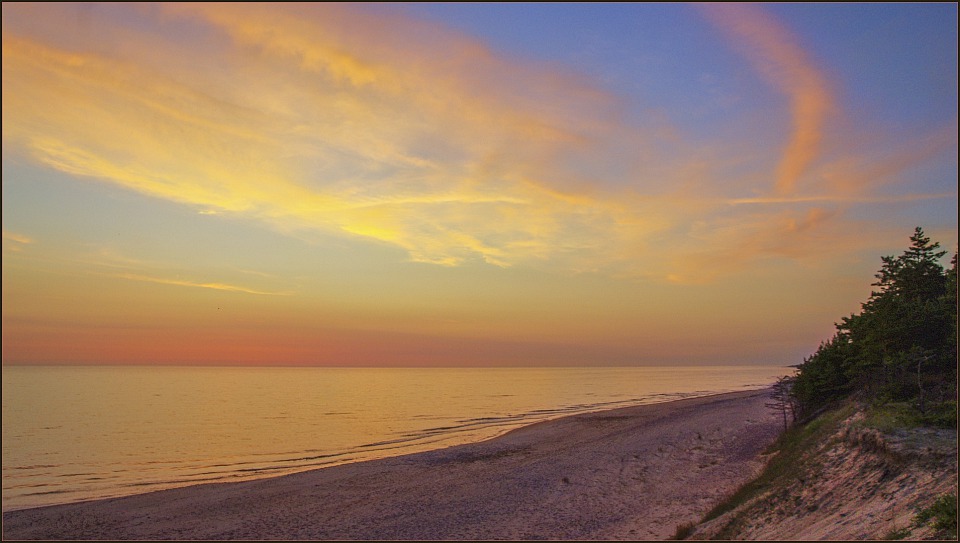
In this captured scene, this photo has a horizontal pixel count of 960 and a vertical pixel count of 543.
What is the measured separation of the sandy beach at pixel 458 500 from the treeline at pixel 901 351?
625 centimetres

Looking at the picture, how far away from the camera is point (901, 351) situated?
89.5 feet

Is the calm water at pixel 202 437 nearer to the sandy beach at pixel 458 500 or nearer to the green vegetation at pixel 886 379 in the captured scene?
the sandy beach at pixel 458 500

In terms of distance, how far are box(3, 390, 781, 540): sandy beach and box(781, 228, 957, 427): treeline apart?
6.25m

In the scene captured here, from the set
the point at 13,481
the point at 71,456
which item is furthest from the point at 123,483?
the point at 71,456

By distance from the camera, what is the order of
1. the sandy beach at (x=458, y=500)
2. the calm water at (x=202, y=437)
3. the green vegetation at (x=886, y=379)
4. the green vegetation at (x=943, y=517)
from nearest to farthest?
→ the green vegetation at (x=943, y=517) → the green vegetation at (x=886, y=379) → the sandy beach at (x=458, y=500) → the calm water at (x=202, y=437)

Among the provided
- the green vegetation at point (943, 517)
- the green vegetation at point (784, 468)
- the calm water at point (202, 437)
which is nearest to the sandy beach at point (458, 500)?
the green vegetation at point (784, 468)

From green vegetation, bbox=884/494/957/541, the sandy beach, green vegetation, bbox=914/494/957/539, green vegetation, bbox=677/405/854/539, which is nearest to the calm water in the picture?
the sandy beach

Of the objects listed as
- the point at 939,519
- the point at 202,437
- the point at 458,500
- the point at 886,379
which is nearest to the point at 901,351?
the point at 886,379

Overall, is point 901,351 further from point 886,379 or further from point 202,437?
point 202,437

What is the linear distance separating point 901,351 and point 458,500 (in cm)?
2338

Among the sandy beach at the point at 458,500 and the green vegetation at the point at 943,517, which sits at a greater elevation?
the green vegetation at the point at 943,517

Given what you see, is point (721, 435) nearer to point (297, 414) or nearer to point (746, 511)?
point (746, 511)

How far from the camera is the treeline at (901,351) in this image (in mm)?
24109

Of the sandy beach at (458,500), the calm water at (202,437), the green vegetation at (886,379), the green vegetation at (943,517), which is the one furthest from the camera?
the calm water at (202,437)
